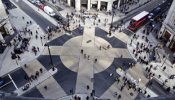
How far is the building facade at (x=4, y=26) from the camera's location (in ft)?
143

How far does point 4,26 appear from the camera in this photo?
147ft

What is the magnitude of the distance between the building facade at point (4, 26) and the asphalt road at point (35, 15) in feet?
25.2

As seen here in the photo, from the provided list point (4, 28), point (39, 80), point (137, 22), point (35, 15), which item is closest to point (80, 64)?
point (39, 80)

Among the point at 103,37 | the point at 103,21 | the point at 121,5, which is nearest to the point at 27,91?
the point at 103,37

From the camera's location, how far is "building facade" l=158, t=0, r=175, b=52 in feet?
139

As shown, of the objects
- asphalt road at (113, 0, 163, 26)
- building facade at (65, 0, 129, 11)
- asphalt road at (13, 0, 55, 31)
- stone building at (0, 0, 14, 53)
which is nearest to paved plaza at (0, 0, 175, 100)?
asphalt road at (13, 0, 55, 31)

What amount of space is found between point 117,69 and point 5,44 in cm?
2620

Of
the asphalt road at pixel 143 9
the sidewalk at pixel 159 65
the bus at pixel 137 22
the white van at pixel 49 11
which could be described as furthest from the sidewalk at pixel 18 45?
the bus at pixel 137 22

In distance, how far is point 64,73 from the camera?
38062mm

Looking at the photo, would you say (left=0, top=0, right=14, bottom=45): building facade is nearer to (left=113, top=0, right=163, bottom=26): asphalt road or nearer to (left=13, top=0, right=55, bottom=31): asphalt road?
(left=13, top=0, right=55, bottom=31): asphalt road

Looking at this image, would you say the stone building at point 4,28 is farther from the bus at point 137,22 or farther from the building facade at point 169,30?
the building facade at point 169,30

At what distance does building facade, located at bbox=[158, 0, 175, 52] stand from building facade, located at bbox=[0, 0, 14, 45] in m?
37.4

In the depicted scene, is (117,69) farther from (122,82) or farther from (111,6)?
(111,6)

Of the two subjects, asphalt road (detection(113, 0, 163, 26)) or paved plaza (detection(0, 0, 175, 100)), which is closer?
paved plaza (detection(0, 0, 175, 100))
